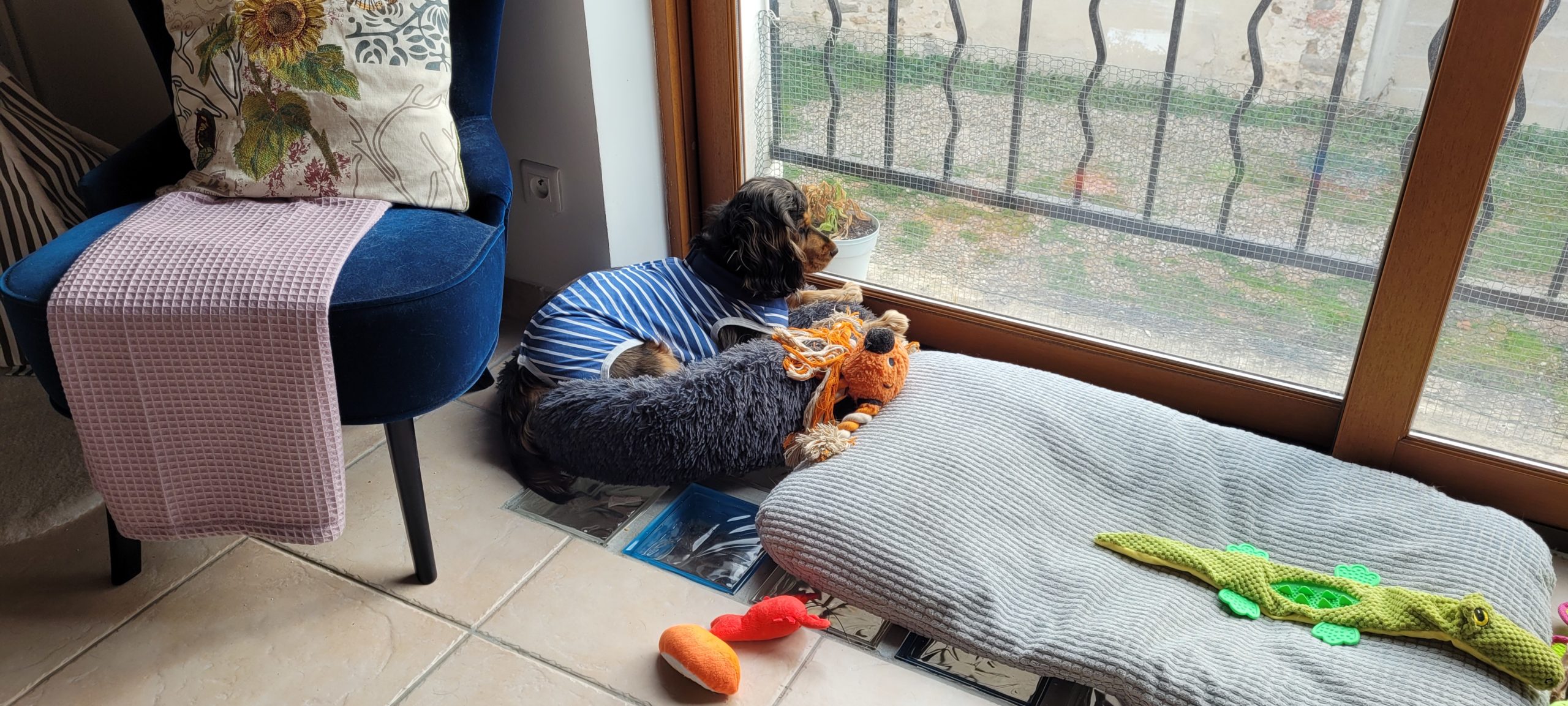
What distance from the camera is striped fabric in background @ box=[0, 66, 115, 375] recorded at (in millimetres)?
1833

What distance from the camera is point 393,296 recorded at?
144 cm

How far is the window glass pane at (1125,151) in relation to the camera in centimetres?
171

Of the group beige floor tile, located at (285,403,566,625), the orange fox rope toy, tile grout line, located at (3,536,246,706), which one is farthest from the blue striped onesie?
tile grout line, located at (3,536,246,706)

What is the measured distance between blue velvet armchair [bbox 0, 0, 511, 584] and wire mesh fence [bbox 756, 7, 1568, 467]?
75 centimetres

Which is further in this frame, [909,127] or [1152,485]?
[909,127]

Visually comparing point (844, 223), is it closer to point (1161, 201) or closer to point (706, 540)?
point (1161, 201)

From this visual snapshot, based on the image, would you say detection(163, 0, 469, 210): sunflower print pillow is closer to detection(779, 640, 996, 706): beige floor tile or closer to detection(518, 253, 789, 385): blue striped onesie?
detection(518, 253, 789, 385): blue striped onesie

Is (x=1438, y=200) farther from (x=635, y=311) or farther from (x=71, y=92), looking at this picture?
(x=71, y=92)

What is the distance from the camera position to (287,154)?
1.68 meters

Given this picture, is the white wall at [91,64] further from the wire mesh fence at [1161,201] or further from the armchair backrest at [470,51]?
the wire mesh fence at [1161,201]

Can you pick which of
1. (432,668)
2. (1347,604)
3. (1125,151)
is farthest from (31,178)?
(1347,604)

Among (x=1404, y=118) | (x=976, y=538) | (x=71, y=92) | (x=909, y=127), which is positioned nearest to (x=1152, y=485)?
(x=976, y=538)

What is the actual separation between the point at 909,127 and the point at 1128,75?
438mm

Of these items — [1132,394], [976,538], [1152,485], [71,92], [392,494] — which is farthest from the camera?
[71,92]
